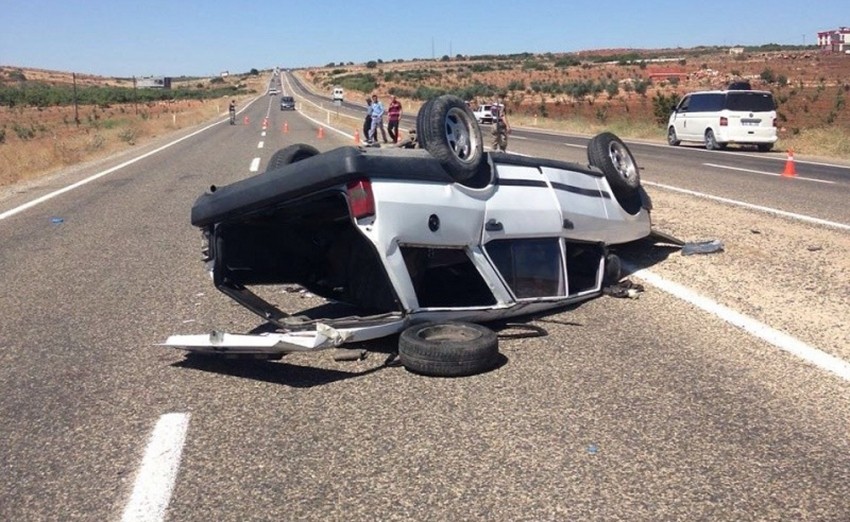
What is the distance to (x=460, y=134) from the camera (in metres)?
6.06

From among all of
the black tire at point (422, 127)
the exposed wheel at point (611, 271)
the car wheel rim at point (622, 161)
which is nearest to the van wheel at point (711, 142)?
the car wheel rim at point (622, 161)

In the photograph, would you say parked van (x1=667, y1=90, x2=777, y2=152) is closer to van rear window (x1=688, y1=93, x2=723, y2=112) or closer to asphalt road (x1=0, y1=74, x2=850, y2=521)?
van rear window (x1=688, y1=93, x2=723, y2=112)

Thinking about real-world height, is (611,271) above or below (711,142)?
below

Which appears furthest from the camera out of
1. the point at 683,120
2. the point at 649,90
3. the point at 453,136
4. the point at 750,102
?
the point at 649,90

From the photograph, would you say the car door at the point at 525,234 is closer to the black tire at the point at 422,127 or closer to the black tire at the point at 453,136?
the black tire at the point at 453,136

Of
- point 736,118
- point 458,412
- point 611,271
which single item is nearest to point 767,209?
point 611,271

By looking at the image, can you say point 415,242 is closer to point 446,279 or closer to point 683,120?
point 446,279

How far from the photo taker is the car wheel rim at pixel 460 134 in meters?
5.99

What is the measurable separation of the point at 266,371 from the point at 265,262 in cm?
122

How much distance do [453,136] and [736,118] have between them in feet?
79.2

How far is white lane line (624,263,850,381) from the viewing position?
5381mm

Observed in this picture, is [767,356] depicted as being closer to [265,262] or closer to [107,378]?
[265,262]

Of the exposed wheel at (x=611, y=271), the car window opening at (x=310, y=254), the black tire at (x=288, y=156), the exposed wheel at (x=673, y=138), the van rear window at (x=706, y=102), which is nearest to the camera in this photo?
the car window opening at (x=310, y=254)

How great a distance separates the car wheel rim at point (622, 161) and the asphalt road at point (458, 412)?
0.95 meters
